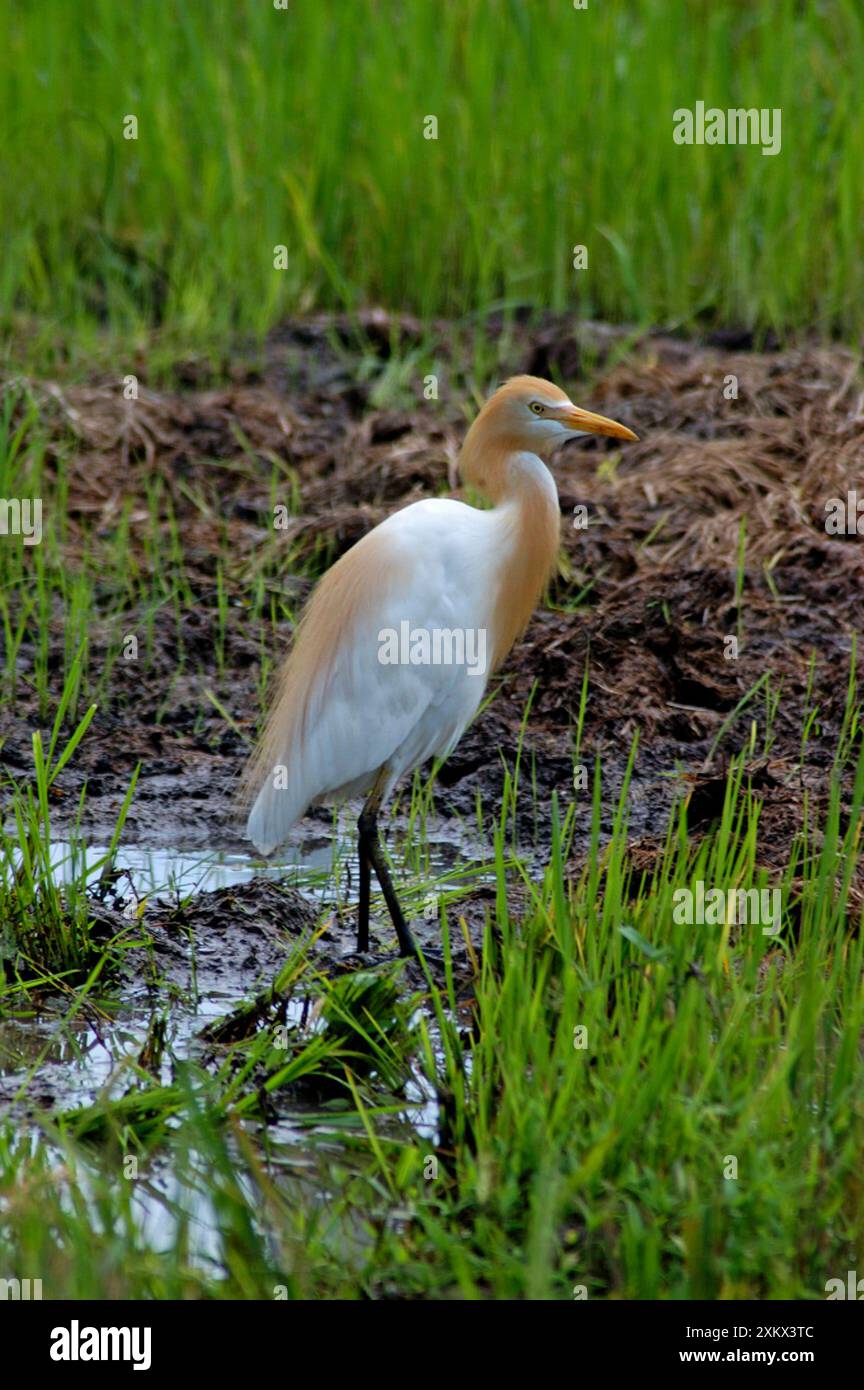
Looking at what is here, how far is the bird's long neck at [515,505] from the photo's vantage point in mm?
5152

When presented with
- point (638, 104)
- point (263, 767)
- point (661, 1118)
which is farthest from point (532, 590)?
point (638, 104)

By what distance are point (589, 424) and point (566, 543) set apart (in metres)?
2.08

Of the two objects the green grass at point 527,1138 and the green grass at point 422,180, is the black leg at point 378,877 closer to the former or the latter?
the green grass at point 527,1138

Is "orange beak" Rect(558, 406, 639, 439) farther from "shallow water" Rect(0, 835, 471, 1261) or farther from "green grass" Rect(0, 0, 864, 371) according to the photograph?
"green grass" Rect(0, 0, 864, 371)

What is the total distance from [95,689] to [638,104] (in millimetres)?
4443

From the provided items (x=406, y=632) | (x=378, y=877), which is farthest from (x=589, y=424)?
(x=378, y=877)

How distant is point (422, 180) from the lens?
357 inches

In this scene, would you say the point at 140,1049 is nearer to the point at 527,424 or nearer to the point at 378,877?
the point at 378,877

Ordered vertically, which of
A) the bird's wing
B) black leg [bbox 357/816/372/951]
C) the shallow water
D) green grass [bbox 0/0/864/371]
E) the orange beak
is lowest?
the shallow water

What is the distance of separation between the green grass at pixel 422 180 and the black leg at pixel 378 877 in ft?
14.0

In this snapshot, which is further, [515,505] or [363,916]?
[515,505]

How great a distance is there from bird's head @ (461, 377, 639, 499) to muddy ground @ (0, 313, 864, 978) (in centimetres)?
106

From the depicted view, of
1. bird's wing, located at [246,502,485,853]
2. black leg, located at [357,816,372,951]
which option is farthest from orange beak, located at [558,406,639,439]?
black leg, located at [357,816,372,951]

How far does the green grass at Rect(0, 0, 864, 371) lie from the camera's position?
8.92 m
